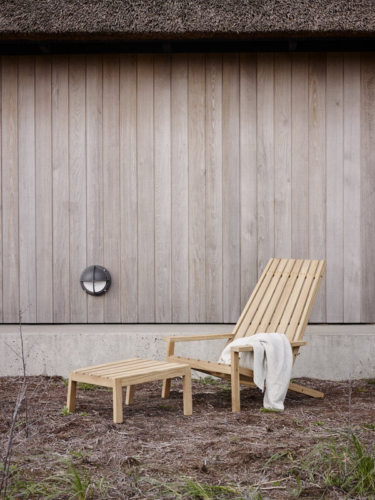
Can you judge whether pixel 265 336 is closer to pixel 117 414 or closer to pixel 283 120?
pixel 117 414

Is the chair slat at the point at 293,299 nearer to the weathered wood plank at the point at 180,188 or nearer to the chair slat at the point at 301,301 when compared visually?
the chair slat at the point at 301,301

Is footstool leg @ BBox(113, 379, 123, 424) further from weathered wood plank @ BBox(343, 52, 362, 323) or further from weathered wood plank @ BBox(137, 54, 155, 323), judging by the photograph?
weathered wood plank @ BBox(343, 52, 362, 323)

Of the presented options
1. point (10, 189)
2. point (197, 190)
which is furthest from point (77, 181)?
point (197, 190)

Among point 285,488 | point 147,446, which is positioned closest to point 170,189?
point 147,446

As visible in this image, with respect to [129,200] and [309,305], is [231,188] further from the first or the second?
[309,305]

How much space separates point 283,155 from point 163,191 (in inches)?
43.1

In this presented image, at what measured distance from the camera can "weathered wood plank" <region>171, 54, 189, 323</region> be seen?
5406 mm

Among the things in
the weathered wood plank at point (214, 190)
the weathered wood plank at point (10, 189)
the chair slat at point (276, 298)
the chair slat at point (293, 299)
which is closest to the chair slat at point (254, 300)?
the chair slat at point (276, 298)

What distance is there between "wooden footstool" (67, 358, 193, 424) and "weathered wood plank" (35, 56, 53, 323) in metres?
1.62

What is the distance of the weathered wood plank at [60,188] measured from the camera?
5.45 m

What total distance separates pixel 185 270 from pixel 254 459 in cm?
266

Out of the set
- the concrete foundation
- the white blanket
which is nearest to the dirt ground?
the white blanket

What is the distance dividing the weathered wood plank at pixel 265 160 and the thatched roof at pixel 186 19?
531 mm

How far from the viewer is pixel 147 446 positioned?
10.4 feet
